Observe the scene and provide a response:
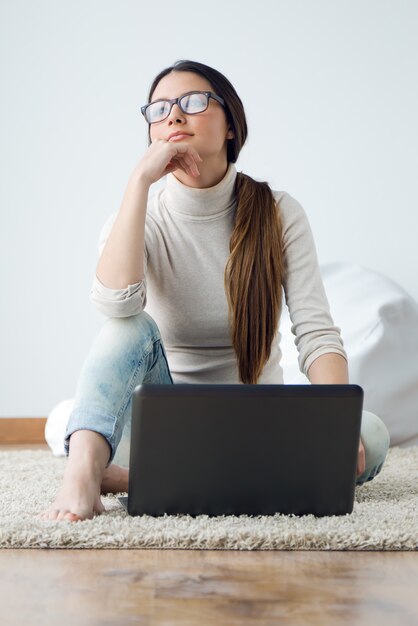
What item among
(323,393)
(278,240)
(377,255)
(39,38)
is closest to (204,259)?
(278,240)

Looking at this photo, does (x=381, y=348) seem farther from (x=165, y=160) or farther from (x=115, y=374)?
(x=115, y=374)

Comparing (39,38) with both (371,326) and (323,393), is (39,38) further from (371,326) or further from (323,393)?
(323,393)

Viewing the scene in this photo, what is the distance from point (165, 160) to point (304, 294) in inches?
14.0

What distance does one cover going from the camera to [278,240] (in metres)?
1.66

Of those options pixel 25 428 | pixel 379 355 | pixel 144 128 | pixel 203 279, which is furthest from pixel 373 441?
pixel 144 128

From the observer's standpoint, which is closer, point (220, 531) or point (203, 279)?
point (220, 531)

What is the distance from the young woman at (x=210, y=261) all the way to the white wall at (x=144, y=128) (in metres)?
1.35

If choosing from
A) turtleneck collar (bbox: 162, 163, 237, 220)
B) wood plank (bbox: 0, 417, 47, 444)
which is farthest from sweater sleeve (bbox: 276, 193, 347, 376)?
wood plank (bbox: 0, 417, 47, 444)

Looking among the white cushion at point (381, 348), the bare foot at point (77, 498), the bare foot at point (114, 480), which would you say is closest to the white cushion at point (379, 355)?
the white cushion at point (381, 348)

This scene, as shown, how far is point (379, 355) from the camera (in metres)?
2.55

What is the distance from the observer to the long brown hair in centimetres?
163

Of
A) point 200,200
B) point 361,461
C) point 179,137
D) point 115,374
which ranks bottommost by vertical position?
point 361,461

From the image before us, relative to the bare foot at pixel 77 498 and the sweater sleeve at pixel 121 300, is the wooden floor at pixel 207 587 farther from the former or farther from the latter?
the sweater sleeve at pixel 121 300

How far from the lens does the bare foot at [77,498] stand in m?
1.22
